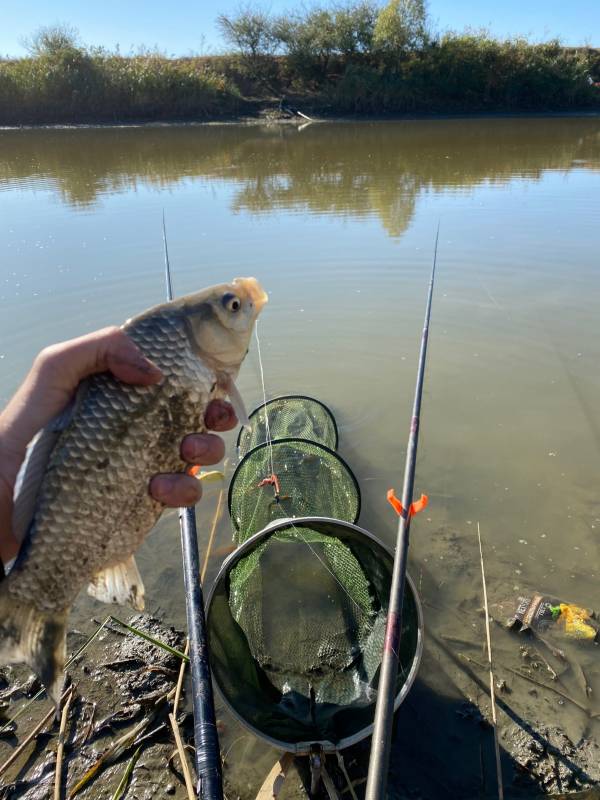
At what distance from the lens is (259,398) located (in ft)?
18.5

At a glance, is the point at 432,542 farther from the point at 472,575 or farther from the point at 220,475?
the point at 220,475

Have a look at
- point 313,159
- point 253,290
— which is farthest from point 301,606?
point 313,159

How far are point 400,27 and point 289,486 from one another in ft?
152

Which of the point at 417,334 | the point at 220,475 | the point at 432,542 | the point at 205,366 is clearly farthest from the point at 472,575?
the point at 417,334

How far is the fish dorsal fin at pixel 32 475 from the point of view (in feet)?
4.95

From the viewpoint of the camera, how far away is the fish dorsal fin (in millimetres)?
1508

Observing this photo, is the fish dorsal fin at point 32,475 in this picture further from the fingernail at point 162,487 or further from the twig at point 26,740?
the twig at point 26,740

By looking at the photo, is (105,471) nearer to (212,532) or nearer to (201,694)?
(201,694)

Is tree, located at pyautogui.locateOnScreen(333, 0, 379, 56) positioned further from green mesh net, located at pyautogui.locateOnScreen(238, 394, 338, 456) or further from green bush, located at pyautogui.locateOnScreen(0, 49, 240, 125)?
green mesh net, located at pyautogui.locateOnScreen(238, 394, 338, 456)

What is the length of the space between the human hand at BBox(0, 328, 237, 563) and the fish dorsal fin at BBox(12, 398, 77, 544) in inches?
8.2

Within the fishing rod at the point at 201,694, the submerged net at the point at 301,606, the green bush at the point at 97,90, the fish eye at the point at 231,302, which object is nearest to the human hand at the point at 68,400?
the fish eye at the point at 231,302

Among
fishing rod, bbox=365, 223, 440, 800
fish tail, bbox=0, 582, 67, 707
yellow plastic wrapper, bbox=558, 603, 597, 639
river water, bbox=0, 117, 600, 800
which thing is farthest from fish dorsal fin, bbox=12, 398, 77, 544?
yellow plastic wrapper, bbox=558, 603, 597, 639

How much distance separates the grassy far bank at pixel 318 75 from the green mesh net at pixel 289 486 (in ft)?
120

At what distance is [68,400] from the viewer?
71.7 inches
